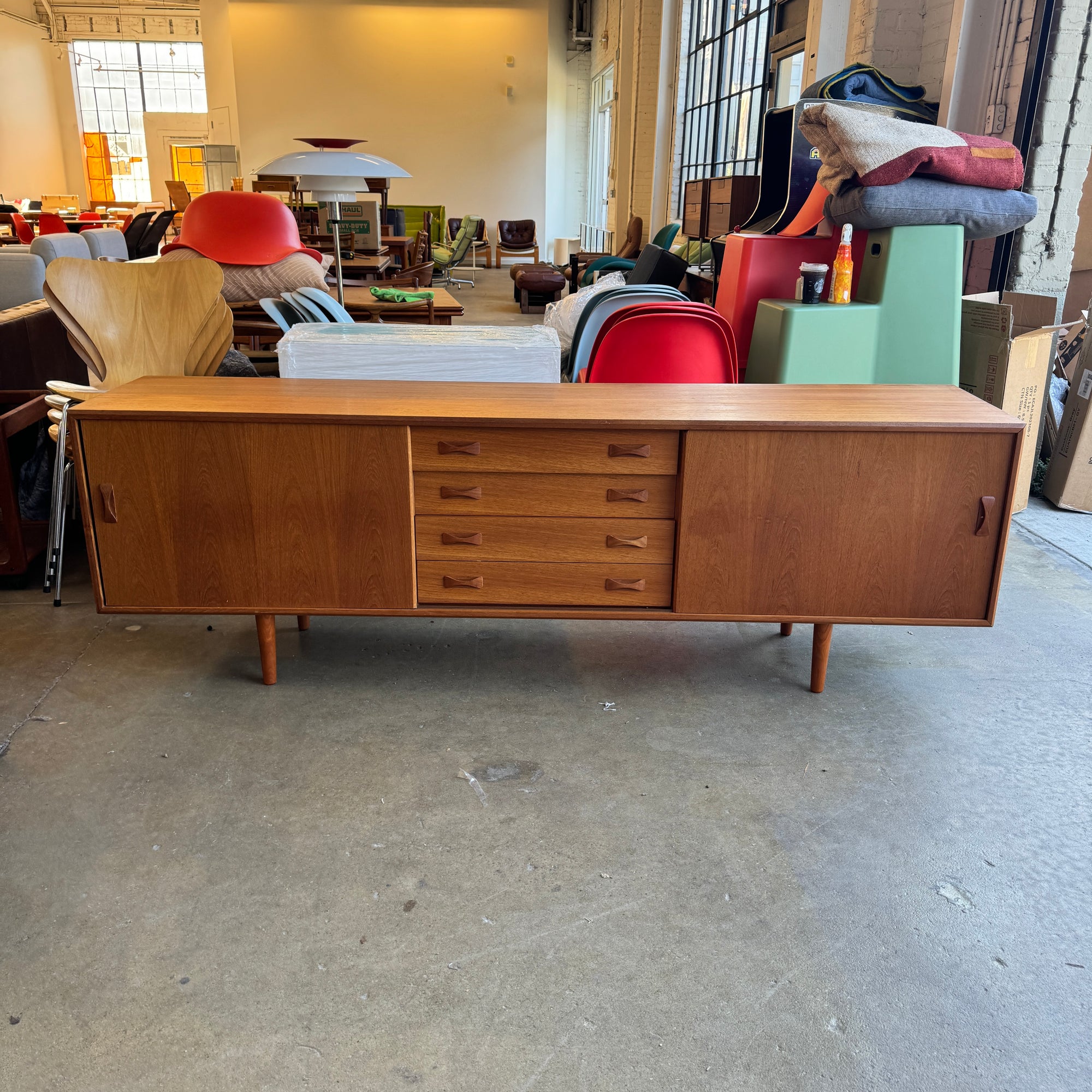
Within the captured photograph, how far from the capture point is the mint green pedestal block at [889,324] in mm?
3488

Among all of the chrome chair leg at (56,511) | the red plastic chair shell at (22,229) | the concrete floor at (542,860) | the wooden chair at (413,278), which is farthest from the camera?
the red plastic chair shell at (22,229)

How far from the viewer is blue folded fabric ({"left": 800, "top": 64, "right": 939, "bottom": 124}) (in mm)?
4293

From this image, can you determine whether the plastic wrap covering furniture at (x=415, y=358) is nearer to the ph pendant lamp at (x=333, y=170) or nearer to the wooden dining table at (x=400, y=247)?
the ph pendant lamp at (x=333, y=170)

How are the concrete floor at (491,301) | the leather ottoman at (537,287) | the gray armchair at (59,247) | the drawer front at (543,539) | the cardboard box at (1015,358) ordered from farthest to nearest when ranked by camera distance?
the leather ottoman at (537,287) < the concrete floor at (491,301) < the gray armchair at (59,247) < the cardboard box at (1015,358) < the drawer front at (543,539)

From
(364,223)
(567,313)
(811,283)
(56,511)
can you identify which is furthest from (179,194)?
(811,283)

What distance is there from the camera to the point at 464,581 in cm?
234

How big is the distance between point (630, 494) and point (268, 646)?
1.05 meters

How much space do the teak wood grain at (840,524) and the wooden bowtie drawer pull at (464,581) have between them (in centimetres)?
50

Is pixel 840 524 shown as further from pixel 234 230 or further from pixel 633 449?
pixel 234 230

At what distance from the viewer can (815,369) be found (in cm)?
355

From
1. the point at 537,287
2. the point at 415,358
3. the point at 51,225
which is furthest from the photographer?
the point at 51,225

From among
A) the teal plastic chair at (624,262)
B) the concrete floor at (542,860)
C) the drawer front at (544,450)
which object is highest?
the teal plastic chair at (624,262)

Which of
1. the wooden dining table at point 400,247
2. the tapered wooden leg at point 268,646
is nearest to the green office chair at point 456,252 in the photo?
the wooden dining table at point 400,247

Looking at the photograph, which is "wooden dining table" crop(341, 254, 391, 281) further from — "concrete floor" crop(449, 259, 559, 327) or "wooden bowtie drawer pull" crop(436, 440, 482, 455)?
"wooden bowtie drawer pull" crop(436, 440, 482, 455)
